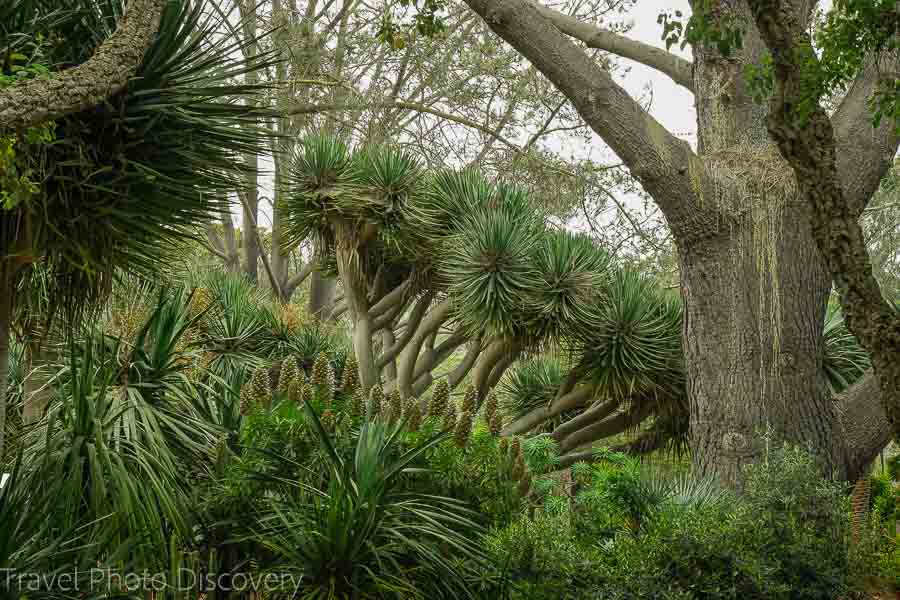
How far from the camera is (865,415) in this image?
253 inches

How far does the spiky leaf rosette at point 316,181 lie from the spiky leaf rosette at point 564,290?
2393mm

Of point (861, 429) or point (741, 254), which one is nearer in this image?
point (861, 429)

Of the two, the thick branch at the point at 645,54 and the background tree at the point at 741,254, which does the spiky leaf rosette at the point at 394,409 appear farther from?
the thick branch at the point at 645,54

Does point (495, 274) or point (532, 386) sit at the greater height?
point (495, 274)

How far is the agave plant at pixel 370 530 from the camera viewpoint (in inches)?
164

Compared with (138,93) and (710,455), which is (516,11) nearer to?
(138,93)

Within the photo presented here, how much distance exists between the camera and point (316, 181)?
382 inches

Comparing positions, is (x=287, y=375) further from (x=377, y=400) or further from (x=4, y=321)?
(x=4, y=321)

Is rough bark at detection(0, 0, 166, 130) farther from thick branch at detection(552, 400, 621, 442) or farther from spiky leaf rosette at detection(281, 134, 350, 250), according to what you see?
thick branch at detection(552, 400, 621, 442)

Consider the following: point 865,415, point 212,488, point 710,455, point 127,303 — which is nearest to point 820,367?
point 865,415

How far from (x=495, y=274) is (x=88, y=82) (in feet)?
17.7

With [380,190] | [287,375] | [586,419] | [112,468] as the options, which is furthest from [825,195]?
[380,190]

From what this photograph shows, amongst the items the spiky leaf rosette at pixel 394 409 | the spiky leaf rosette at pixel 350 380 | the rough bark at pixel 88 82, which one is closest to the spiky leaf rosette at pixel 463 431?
the spiky leaf rosette at pixel 394 409

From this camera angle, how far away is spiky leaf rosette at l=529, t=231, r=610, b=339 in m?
8.70
